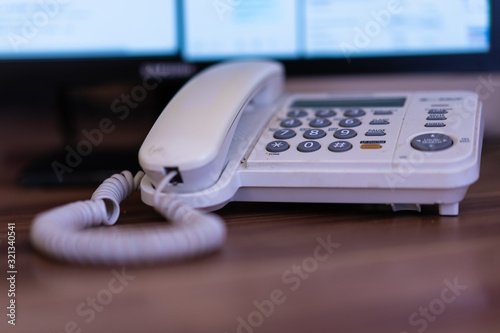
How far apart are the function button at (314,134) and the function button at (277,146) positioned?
0.02 m

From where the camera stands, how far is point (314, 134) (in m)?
0.47

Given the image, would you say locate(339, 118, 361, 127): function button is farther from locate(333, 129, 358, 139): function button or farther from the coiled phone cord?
the coiled phone cord

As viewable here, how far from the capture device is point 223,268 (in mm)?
358

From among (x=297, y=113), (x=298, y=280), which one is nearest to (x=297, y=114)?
(x=297, y=113)

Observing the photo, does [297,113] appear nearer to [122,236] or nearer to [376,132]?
[376,132]

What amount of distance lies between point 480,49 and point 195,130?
12.8 inches

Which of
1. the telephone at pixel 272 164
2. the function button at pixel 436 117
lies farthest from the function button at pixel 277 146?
the function button at pixel 436 117

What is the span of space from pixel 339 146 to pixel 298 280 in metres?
0.14

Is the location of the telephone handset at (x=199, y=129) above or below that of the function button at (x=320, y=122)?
above

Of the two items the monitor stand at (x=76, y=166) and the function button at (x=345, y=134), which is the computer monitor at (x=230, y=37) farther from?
the function button at (x=345, y=134)

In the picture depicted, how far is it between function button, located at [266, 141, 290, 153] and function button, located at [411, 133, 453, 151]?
10cm

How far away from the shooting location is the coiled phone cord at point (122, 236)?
1.11 ft

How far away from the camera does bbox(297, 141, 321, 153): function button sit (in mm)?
445

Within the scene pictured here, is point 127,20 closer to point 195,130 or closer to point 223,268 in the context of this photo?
point 195,130
